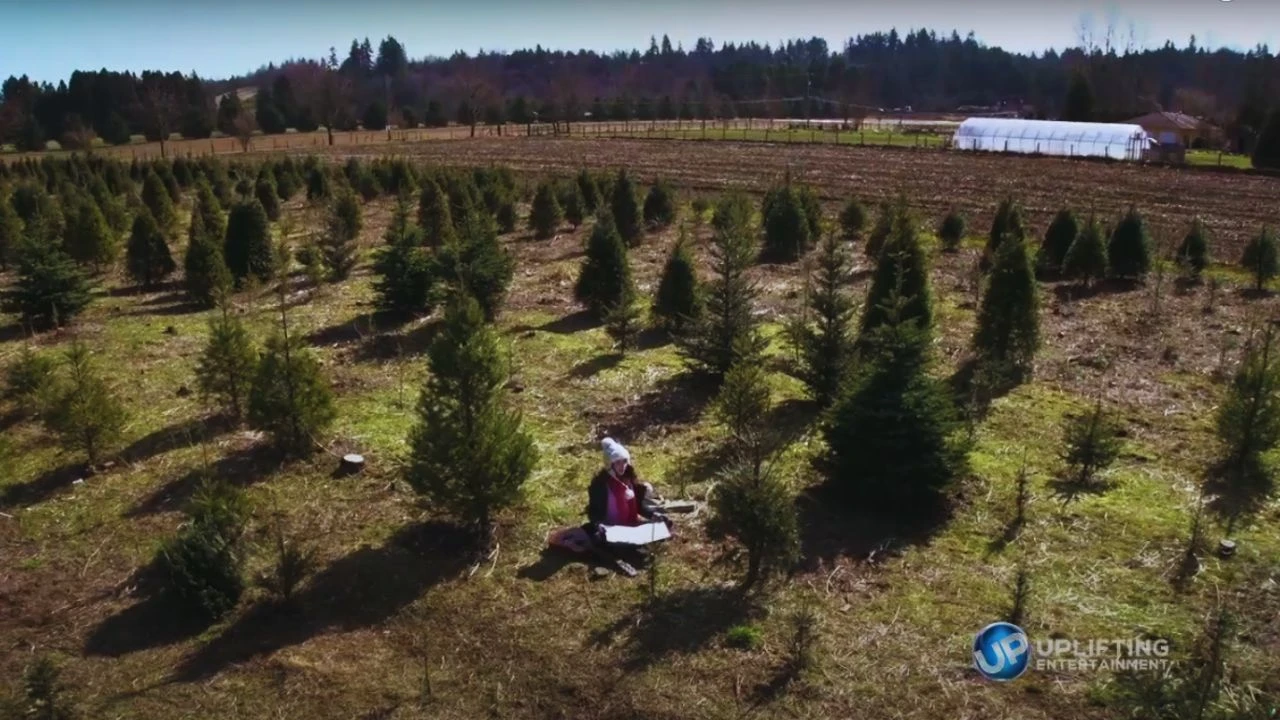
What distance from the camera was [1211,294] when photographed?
1482 cm

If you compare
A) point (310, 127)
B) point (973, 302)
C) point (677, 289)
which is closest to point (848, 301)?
point (677, 289)

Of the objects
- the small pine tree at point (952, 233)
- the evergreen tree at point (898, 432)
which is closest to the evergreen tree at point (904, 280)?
the evergreen tree at point (898, 432)

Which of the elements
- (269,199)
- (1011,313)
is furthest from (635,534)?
(269,199)

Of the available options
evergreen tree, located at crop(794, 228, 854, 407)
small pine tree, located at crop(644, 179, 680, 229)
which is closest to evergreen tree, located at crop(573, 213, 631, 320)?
evergreen tree, located at crop(794, 228, 854, 407)

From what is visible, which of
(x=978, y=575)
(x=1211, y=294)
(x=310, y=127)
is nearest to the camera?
(x=978, y=575)

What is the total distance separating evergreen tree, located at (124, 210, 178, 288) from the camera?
16.8 metres

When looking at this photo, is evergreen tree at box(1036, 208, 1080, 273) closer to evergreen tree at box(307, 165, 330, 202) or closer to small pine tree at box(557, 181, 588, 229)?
small pine tree at box(557, 181, 588, 229)

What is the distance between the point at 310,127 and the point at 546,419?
72.5 metres

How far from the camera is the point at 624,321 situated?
513 inches

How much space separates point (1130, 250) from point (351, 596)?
1479 centimetres

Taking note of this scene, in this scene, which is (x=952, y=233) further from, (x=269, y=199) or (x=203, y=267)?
(x=269, y=199)

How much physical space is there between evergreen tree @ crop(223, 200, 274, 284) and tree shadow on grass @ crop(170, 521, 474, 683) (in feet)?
34.0

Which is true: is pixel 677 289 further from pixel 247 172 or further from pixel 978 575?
pixel 247 172

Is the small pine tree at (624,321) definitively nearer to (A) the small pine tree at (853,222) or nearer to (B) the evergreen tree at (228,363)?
(B) the evergreen tree at (228,363)
